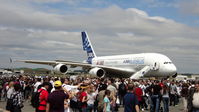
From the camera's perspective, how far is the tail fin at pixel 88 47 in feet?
158

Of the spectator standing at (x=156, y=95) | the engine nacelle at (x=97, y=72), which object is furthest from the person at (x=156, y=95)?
the engine nacelle at (x=97, y=72)

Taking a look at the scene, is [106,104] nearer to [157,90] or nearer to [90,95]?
[90,95]

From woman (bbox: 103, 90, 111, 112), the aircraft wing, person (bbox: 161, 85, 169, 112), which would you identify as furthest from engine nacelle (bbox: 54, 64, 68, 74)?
woman (bbox: 103, 90, 111, 112)

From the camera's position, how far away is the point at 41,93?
310 inches

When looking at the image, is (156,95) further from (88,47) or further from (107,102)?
(88,47)

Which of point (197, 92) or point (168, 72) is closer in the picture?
point (197, 92)

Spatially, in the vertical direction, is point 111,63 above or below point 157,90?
above

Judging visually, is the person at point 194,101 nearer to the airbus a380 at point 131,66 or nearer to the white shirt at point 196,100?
the white shirt at point 196,100

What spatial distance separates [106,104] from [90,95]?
3.18 feet

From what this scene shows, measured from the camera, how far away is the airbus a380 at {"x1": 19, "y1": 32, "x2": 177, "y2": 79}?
2959 centimetres

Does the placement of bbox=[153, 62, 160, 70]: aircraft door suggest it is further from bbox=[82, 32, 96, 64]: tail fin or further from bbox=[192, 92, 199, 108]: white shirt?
bbox=[192, 92, 199, 108]: white shirt

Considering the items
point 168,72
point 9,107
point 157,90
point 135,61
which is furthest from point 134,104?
point 135,61

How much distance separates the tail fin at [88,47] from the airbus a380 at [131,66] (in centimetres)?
570

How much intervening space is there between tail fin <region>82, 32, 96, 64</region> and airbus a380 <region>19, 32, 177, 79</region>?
5696 millimetres
